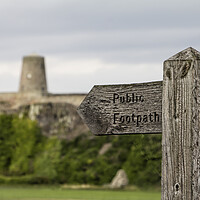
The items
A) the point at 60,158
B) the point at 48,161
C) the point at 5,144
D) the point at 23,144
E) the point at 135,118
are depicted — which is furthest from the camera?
the point at 5,144

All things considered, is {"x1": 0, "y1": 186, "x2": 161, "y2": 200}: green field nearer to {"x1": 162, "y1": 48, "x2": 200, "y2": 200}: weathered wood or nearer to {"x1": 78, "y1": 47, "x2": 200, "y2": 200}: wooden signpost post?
{"x1": 78, "y1": 47, "x2": 200, "y2": 200}: wooden signpost post

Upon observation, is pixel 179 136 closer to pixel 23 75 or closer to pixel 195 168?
pixel 195 168

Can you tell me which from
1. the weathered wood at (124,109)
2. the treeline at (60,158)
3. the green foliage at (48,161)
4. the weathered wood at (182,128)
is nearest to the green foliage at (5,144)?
the treeline at (60,158)

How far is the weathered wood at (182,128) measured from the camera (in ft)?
13.5

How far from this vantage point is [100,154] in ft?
206

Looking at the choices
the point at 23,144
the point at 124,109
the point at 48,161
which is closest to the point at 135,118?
the point at 124,109

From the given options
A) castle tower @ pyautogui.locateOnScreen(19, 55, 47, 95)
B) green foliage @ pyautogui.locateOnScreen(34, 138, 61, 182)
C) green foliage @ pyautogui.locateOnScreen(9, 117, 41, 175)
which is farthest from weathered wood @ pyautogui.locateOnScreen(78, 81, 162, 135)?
castle tower @ pyautogui.locateOnScreen(19, 55, 47, 95)

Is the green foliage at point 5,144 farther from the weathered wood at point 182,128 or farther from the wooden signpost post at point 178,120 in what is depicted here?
the weathered wood at point 182,128

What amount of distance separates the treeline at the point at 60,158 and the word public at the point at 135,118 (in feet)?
162

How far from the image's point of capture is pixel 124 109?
4.63 metres

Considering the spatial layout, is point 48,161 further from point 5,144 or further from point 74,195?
point 74,195

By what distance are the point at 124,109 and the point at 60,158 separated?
6000 centimetres

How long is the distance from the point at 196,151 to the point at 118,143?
58256 millimetres

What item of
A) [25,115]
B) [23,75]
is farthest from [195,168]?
[23,75]
